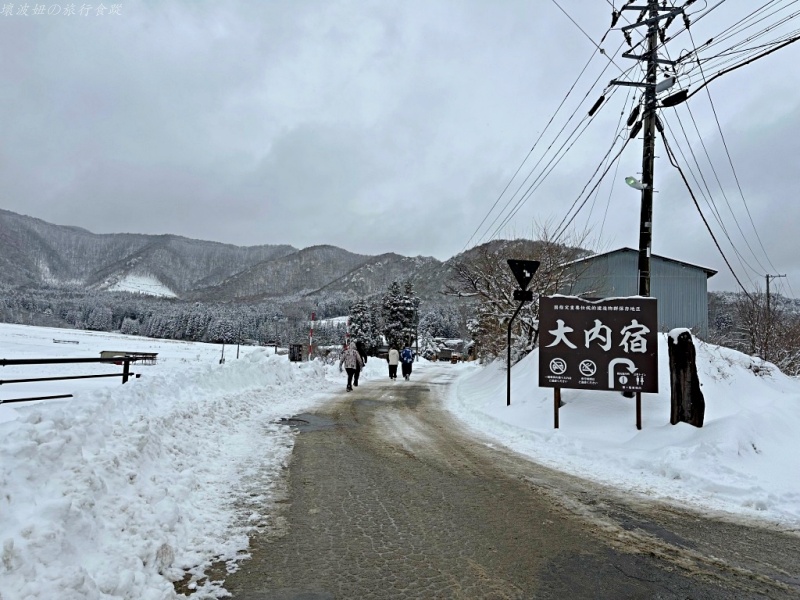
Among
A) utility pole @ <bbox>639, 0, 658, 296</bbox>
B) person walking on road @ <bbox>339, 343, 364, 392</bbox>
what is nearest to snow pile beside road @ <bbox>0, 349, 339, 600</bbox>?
utility pole @ <bbox>639, 0, 658, 296</bbox>

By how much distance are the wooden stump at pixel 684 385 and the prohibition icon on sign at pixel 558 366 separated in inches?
68.7

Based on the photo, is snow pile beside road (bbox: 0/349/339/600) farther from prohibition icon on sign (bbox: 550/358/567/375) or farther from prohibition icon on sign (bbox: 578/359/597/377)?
prohibition icon on sign (bbox: 578/359/597/377)

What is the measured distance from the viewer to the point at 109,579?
317cm

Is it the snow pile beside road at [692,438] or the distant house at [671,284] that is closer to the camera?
the snow pile beside road at [692,438]

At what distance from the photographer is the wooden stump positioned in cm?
772

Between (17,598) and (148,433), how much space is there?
3.25 m

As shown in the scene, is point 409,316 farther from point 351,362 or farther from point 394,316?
point 351,362

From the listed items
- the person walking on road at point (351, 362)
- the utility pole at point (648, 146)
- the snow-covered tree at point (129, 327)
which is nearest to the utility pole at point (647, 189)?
the utility pole at point (648, 146)

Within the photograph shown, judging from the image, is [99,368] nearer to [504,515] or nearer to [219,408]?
[219,408]

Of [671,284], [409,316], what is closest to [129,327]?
[409,316]

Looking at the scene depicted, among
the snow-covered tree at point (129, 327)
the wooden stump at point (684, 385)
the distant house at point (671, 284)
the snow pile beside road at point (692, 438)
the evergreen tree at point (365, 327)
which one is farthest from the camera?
the snow-covered tree at point (129, 327)

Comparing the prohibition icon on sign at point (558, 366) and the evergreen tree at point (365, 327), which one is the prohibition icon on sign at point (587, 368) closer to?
the prohibition icon on sign at point (558, 366)

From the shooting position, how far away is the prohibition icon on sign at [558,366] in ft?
30.6

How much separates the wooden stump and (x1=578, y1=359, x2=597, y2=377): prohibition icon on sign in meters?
1.25
